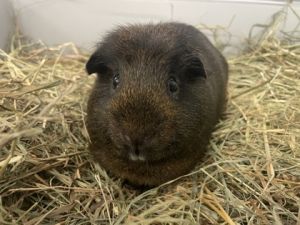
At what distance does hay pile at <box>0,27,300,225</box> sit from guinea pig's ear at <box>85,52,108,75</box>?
0.41 feet

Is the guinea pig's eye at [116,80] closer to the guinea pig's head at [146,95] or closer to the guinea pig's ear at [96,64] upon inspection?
the guinea pig's head at [146,95]

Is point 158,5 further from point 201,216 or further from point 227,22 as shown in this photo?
point 201,216

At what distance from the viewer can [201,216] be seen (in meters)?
2.21

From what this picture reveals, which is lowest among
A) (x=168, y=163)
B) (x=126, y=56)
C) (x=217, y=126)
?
(x=217, y=126)

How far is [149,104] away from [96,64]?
534 millimetres

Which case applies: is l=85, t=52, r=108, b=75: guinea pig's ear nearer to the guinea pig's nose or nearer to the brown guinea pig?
the brown guinea pig

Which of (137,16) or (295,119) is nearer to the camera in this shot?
(295,119)

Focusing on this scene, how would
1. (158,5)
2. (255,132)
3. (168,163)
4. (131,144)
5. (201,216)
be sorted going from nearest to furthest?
(131,144) < (201,216) < (168,163) < (255,132) < (158,5)

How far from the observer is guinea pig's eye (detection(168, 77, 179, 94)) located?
225cm

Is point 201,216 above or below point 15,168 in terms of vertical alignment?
below

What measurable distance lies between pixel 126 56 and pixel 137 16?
1705 mm

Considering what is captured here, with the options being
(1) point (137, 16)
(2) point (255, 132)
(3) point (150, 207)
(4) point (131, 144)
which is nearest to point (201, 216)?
(3) point (150, 207)

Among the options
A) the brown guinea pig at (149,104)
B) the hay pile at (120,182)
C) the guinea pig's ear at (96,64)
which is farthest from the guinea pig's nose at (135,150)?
the guinea pig's ear at (96,64)

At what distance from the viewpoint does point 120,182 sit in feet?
8.23
